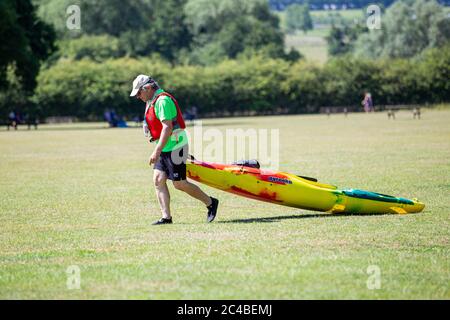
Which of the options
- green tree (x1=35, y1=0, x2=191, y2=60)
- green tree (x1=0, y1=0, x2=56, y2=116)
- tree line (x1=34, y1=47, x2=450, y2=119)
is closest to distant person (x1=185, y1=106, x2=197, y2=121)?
tree line (x1=34, y1=47, x2=450, y2=119)

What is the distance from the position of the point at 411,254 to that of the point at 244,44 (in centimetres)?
12591

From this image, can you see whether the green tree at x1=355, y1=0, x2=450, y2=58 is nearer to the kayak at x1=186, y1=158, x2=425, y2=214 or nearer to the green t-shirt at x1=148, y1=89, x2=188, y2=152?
the kayak at x1=186, y1=158, x2=425, y2=214

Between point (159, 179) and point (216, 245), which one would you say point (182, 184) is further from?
point (216, 245)

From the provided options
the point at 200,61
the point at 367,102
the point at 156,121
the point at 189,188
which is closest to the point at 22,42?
the point at 367,102

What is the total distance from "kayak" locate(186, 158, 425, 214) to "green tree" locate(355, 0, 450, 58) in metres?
121

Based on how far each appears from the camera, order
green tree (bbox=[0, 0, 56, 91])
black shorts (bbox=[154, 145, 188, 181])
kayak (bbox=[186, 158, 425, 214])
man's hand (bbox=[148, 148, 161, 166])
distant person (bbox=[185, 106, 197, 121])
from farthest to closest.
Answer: distant person (bbox=[185, 106, 197, 121]) < green tree (bbox=[0, 0, 56, 91]) < kayak (bbox=[186, 158, 425, 214]) < black shorts (bbox=[154, 145, 188, 181]) < man's hand (bbox=[148, 148, 161, 166])

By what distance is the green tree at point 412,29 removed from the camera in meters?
133

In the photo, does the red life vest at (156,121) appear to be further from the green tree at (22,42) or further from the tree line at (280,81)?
the tree line at (280,81)

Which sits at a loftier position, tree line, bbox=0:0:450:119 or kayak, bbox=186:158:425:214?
tree line, bbox=0:0:450:119

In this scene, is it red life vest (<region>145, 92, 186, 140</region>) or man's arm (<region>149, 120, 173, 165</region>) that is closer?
man's arm (<region>149, 120, 173, 165</region>)

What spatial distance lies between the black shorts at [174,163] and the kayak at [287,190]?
576 mm

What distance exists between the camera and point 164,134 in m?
13.9

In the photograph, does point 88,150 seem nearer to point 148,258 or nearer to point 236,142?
point 236,142

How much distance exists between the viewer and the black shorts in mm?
14062
